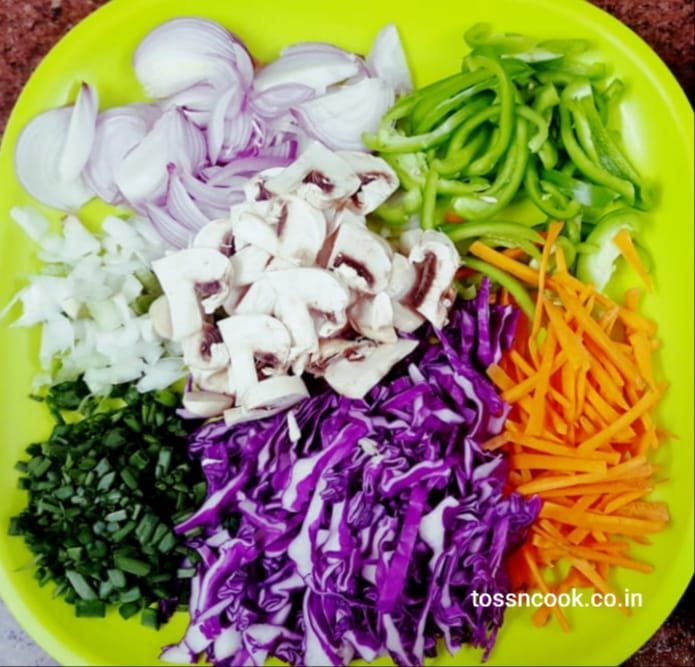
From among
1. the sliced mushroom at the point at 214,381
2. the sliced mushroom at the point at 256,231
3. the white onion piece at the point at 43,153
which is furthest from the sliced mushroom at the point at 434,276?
the white onion piece at the point at 43,153

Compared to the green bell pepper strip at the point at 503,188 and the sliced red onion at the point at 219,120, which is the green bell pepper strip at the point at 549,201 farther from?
the sliced red onion at the point at 219,120

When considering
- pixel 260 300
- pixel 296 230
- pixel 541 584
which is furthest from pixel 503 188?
pixel 541 584

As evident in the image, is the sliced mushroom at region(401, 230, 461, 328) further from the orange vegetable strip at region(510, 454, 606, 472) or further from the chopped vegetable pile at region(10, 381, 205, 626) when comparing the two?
the chopped vegetable pile at region(10, 381, 205, 626)

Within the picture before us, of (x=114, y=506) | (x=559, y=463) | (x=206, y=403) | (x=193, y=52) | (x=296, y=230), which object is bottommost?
(x=559, y=463)

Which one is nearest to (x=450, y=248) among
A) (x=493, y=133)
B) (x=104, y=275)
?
(x=493, y=133)

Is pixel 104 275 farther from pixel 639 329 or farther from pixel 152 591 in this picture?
pixel 639 329

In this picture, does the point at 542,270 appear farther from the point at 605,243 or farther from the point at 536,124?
the point at 536,124

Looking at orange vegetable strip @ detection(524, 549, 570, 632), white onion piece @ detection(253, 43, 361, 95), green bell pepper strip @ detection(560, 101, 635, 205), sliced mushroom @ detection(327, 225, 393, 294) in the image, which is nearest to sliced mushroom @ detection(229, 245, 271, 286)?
sliced mushroom @ detection(327, 225, 393, 294)
